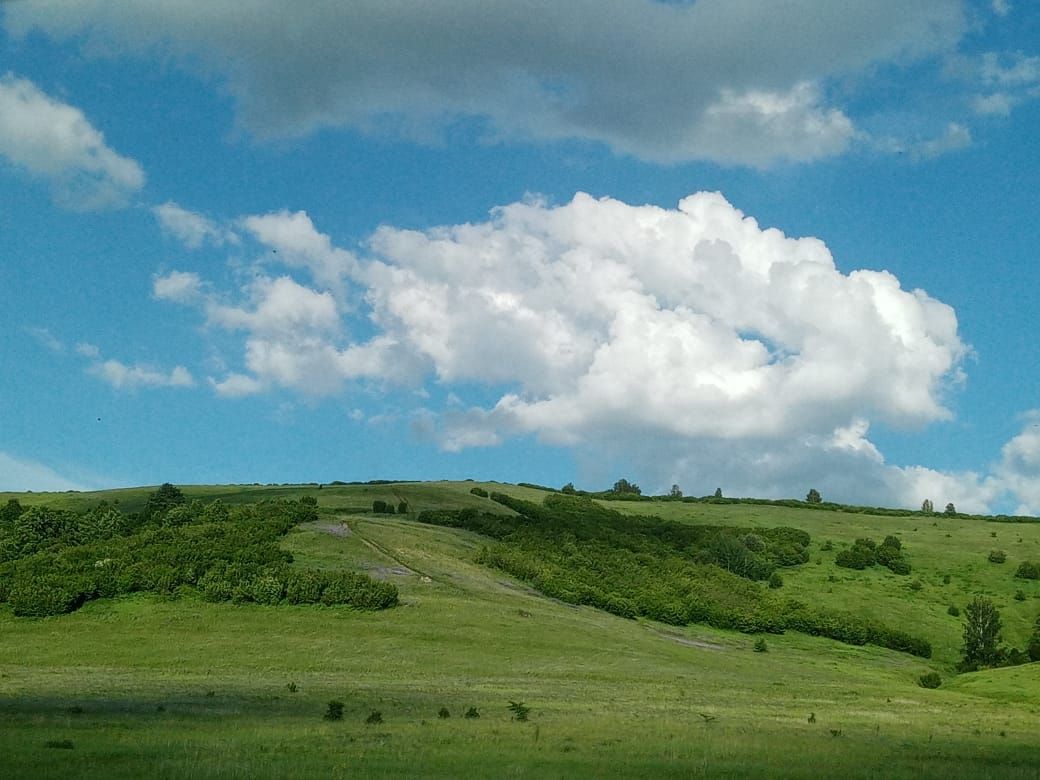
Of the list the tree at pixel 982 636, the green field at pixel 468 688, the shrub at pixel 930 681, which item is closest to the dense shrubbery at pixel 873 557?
the green field at pixel 468 688

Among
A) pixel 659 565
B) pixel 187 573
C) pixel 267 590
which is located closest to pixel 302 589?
pixel 267 590

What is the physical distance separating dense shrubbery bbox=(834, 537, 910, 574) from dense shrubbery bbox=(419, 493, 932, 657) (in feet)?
23.7

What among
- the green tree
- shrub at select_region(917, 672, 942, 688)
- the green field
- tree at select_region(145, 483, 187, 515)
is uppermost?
tree at select_region(145, 483, 187, 515)

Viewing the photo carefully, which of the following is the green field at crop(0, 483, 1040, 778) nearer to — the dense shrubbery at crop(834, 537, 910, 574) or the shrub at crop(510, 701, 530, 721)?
the shrub at crop(510, 701, 530, 721)

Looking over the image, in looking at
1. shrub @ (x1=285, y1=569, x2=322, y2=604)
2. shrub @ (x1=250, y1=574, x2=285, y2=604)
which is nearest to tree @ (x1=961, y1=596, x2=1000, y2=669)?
shrub @ (x1=285, y1=569, x2=322, y2=604)

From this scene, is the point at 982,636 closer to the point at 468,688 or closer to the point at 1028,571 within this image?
the point at 1028,571

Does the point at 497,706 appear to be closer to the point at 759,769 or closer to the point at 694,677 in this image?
the point at 759,769

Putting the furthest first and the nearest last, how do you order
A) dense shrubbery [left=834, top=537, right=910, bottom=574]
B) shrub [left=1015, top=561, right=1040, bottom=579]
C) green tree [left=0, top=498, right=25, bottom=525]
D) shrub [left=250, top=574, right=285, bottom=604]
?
dense shrubbery [left=834, top=537, right=910, bottom=574]
shrub [left=1015, top=561, right=1040, bottom=579]
green tree [left=0, top=498, right=25, bottom=525]
shrub [left=250, top=574, right=285, bottom=604]

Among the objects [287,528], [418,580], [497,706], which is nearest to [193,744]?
[497,706]

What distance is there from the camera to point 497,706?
4438 cm

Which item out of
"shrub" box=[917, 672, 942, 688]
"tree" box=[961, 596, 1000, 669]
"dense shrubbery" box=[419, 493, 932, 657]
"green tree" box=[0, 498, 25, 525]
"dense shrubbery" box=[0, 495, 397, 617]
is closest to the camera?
"shrub" box=[917, 672, 942, 688]

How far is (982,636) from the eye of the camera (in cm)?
10938

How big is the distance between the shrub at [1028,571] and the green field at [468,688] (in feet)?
23.3

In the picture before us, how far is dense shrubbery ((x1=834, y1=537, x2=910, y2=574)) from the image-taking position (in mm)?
153625
